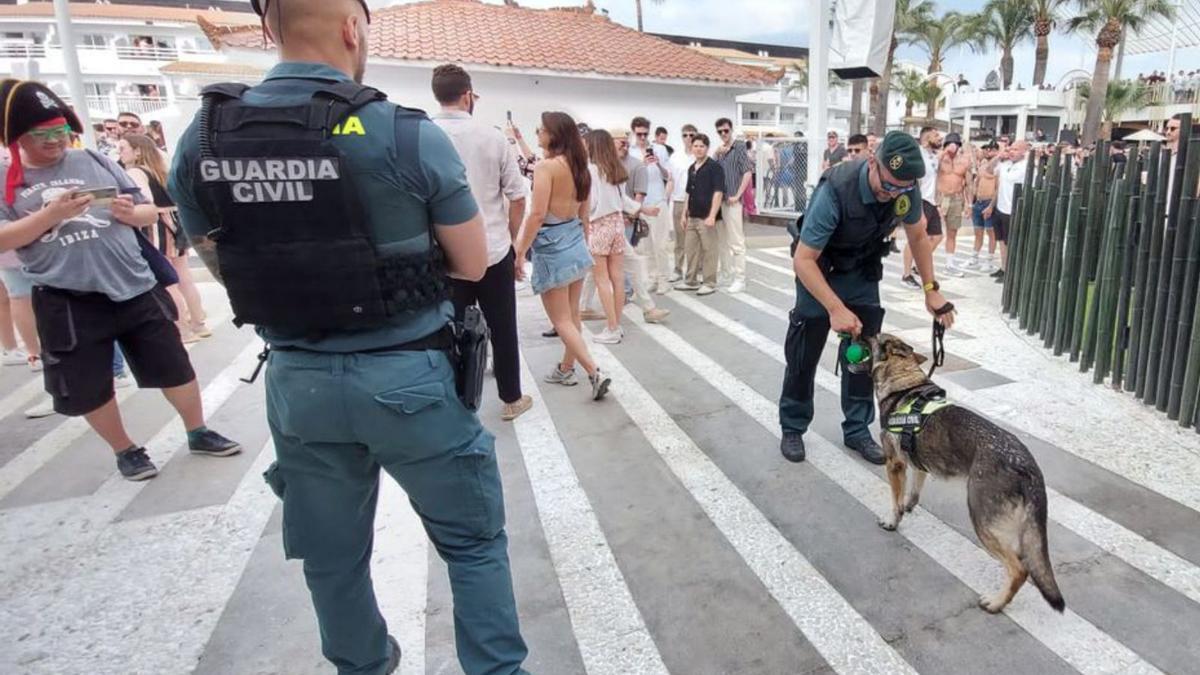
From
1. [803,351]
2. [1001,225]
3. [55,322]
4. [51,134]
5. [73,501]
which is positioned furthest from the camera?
[1001,225]

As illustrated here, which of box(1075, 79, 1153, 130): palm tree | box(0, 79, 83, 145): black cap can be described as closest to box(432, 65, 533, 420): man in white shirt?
box(0, 79, 83, 145): black cap

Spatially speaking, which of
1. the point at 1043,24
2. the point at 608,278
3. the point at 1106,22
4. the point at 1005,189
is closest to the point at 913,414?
the point at 608,278

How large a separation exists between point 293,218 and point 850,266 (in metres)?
2.84

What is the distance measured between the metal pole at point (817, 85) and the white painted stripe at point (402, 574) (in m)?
10.2

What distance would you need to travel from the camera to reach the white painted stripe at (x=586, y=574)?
2371 mm

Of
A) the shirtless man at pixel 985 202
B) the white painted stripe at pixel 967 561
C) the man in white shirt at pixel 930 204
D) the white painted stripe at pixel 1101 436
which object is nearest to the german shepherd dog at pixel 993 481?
the white painted stripe at pixel 967 561

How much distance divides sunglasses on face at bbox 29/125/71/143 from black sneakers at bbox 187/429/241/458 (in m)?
1.75

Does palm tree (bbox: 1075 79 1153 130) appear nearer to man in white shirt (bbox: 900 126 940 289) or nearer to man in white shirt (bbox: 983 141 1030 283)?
man in white shirt (bbox: 900 126 940 289)

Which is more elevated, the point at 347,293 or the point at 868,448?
the point at 347,293

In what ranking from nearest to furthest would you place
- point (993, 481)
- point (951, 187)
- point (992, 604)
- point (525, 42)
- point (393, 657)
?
point (393, 657) → point (993, 481) → point (992, 604) → point (951, 187) → point (525, 42)

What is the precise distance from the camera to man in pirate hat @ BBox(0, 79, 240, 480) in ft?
10.2

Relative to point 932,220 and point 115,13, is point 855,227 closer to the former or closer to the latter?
point 932,220

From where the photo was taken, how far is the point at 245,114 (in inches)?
60.5

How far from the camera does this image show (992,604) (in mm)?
2525
